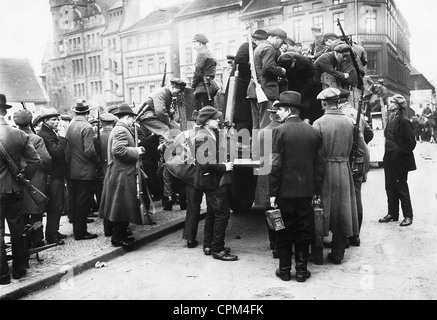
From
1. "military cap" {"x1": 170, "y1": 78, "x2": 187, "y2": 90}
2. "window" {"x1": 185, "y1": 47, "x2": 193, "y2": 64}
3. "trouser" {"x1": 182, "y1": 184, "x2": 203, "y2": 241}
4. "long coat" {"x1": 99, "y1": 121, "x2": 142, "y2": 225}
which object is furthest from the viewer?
"window" {"x1": 185, "y1": 47, "x2": 193, "y2": 64}

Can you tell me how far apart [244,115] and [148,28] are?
2683 centimetres

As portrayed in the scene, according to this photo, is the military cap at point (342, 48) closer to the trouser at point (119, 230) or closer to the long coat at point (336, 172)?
the long coat at point (336, 172)

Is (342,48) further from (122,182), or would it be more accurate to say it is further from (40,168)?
(40,168)

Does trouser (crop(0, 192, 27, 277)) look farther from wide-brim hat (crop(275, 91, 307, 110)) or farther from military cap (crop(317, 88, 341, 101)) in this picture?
military cap (crop(317, 88, 341, 101))

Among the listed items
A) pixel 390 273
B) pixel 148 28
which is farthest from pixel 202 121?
pixel 148 28

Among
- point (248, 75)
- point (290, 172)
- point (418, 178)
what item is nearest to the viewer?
point (290, 172)

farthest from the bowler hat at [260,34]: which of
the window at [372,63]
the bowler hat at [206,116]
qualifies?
the window at [372,63]

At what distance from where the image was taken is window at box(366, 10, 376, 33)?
1556 inches

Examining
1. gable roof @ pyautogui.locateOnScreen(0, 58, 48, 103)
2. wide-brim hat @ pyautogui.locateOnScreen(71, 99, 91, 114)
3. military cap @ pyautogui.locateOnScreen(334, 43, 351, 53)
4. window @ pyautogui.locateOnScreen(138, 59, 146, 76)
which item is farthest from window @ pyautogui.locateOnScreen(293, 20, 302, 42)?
wide-brim hat @ pyautogui.locateOnScreen(71, 99, 91, 114)

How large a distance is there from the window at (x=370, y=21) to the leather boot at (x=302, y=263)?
39007 mm

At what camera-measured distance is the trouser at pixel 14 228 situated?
4965mm

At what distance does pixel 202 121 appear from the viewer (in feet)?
20.8

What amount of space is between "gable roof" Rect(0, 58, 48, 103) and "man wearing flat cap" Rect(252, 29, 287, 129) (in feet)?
13.8
